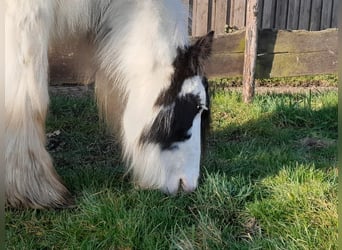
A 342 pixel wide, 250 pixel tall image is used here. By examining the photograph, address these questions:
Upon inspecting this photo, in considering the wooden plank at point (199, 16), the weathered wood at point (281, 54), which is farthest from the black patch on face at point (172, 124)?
the wooden plank at point (199, 16)

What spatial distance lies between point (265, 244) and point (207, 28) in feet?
20.4

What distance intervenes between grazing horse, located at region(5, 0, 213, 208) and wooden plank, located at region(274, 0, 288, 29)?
6.15 metres

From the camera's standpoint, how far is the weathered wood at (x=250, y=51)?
21.5 feet

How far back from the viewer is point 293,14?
32.4ft

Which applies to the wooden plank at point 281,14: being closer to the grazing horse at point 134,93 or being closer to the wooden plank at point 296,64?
the wooden plank at point 296,64

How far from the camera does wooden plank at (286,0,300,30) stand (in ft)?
32.2

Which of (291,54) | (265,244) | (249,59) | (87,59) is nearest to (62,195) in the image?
(87,59)

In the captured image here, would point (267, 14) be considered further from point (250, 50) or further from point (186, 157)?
point (186, 157)

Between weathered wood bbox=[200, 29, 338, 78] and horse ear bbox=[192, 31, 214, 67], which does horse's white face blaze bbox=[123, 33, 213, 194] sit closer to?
horse ear bbox=[192, 31, 214, 67]

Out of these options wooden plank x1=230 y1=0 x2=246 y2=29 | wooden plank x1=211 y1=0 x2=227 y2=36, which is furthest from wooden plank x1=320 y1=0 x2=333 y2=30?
wooden plank x1=211 y1=0 x2=227 y2=36

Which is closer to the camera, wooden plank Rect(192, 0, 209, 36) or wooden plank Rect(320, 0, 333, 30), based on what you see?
wooden plank Rect(192, 0, 209, 36)

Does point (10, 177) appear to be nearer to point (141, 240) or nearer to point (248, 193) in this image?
point (141, 240)

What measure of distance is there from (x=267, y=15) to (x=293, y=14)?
1.92 feet

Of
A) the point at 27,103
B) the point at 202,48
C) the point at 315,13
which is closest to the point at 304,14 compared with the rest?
the point at 315,13
